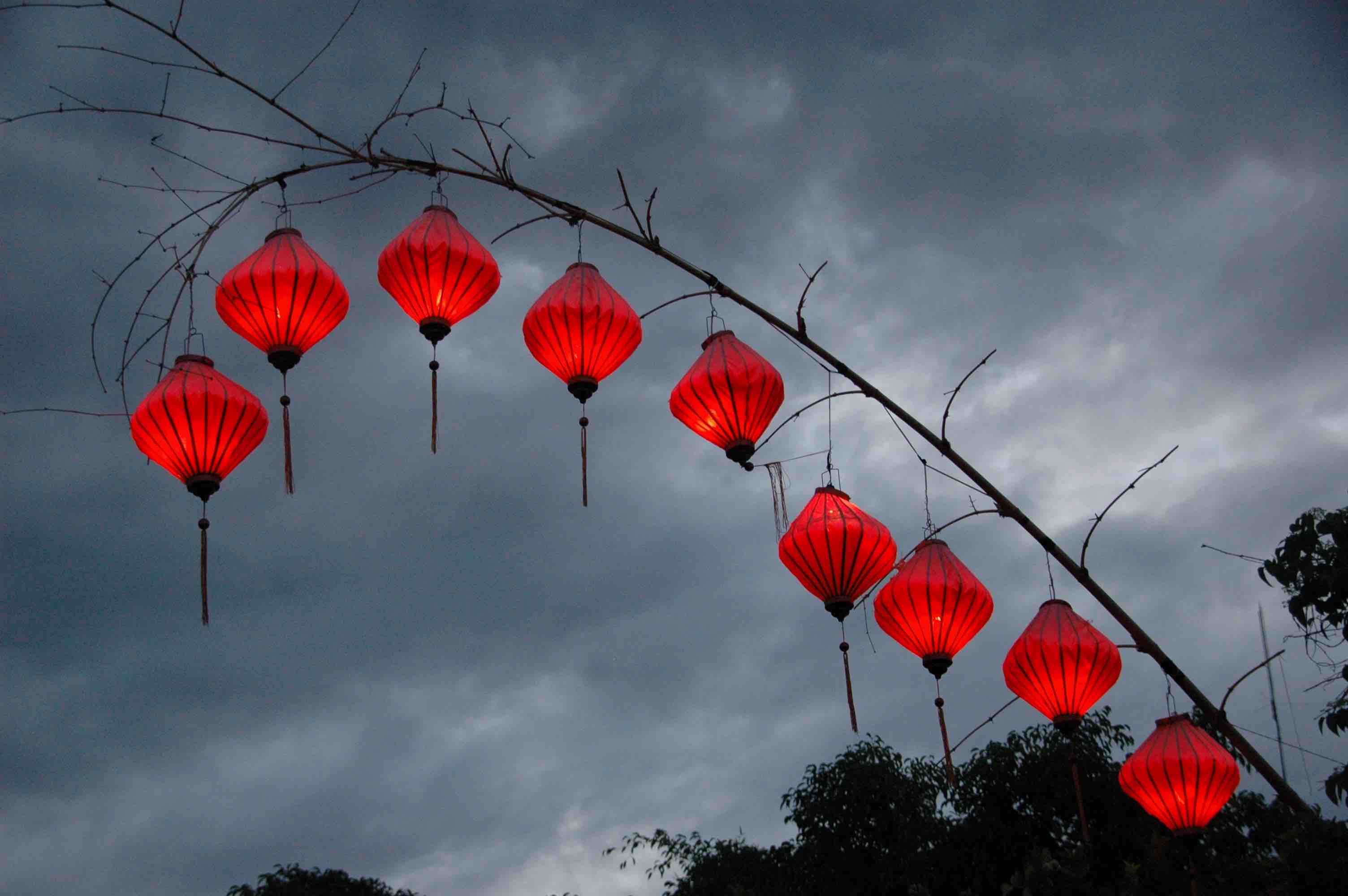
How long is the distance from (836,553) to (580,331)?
126 centimetres

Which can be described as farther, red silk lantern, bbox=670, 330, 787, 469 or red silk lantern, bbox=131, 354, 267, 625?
red silk lantern, bbox=670, 330, 787, 469

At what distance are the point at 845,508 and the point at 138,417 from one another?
256cm

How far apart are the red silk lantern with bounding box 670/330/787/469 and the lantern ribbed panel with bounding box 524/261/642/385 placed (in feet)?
1.00

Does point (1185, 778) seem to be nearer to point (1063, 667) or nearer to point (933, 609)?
point (1063, 667)

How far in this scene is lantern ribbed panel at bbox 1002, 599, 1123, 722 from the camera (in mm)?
4797

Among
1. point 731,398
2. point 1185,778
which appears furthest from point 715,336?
point 1185,778

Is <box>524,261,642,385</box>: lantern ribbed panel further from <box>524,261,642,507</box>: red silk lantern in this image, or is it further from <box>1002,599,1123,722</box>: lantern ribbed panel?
<box>1002,599,1123,722</box>: lantern ribbed panel

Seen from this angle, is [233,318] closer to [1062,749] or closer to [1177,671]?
[1177,671]

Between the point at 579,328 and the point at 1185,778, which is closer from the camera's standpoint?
the point at 579,328

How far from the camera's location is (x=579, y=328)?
15.0 ft

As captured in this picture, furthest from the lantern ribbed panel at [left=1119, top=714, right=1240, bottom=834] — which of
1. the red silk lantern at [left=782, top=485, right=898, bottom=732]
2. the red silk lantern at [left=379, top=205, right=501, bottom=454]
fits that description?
the red silk lantern at [left=379, top=205, right=501, bottom=454]

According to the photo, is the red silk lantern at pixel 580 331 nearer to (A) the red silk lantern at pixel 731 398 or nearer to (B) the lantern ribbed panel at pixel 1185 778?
(A) the red silk lantern at pixel 731 398

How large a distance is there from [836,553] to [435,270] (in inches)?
73.8

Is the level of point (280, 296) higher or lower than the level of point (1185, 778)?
higher
